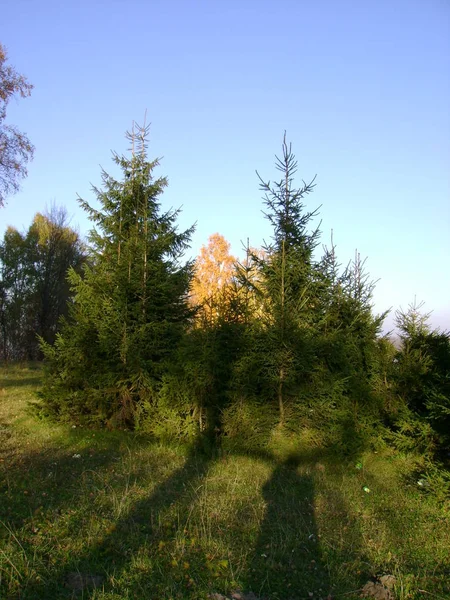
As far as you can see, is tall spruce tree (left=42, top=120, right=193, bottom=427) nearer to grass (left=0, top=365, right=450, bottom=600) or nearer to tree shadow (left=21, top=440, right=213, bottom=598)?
grass (left=0, top=365, right=450, bottom=600)

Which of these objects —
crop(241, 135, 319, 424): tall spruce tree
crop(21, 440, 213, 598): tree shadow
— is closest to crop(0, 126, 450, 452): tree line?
crop(241, 135, 319, 424): tall spruce tree

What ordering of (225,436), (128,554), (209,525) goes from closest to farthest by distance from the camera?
(128,554) → (209,525) → (225,436)

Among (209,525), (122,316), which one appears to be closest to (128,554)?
(209,525)

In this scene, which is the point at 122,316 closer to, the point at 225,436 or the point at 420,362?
the point at 225,436

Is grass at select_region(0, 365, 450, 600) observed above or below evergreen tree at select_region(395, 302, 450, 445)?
below

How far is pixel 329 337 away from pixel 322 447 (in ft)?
7.00

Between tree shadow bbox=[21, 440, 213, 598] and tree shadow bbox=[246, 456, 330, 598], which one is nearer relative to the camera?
tree shadow bbox=[21, 440, 213, 598]

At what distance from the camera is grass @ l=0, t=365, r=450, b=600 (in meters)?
4.18

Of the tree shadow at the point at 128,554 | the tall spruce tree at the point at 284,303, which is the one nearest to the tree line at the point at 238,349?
the tall spruce tree at the point at 284,303

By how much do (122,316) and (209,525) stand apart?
6061 millimetres

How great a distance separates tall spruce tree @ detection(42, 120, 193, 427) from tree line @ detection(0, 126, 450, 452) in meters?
0.03

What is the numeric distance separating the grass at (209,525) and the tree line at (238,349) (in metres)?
0.80

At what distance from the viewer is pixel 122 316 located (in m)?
10.5

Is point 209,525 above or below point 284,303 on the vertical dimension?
below
